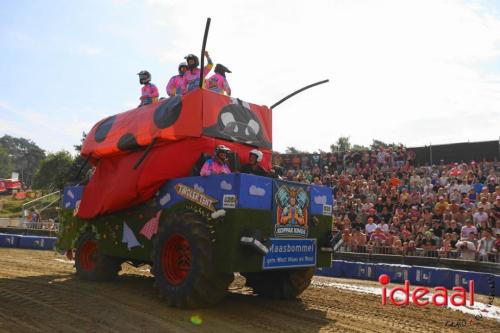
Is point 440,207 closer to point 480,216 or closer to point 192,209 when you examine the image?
point 480,216

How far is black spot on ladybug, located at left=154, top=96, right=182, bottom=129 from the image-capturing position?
291 inches

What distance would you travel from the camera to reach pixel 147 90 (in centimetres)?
946

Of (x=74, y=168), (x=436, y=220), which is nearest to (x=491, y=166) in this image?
(x=436, y=220)

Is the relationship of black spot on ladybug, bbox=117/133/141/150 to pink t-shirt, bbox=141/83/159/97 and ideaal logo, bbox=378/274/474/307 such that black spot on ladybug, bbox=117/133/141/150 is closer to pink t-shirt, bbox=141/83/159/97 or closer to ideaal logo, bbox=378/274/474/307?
pink t-shirt, bbox=141/83/159/97

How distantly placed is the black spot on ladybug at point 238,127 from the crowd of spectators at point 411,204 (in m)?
2.39

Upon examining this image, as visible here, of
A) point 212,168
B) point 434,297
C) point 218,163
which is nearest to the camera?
point 212,168

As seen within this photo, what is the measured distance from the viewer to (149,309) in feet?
20.7

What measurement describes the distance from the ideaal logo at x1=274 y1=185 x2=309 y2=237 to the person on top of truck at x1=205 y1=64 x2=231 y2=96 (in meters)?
2.79

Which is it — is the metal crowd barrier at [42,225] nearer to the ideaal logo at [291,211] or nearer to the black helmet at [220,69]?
the black helmet at [220,69]

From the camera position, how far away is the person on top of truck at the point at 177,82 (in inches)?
358

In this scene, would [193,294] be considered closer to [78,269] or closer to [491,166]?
[78,269]

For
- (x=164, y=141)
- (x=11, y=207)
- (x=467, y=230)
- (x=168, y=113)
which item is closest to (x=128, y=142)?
(x=164, y=141)

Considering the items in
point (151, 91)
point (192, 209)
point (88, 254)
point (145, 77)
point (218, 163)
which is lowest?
point (88, 254)

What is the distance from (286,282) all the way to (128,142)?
3.59m
